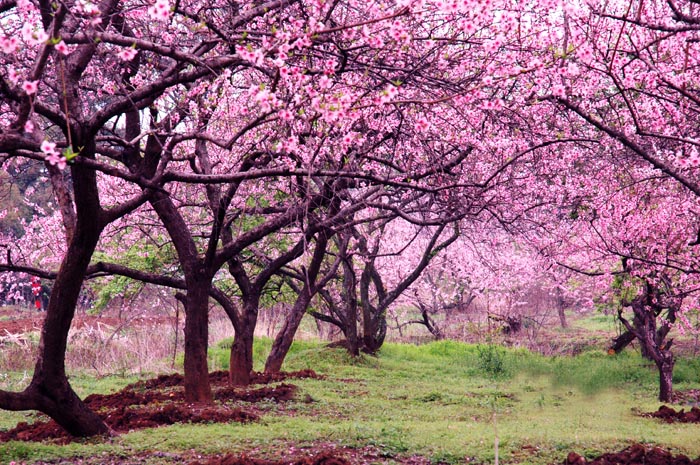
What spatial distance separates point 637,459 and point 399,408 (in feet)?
16.6

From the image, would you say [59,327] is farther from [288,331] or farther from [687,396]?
[687,396]

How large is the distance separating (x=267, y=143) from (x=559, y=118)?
4.73 metres

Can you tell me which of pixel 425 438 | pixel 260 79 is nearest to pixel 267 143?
pixel 260 79

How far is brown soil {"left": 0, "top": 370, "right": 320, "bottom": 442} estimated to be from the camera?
7.89 meters

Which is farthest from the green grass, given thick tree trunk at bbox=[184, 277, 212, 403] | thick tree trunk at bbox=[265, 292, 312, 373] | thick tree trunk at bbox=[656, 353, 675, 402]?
thick tree trunk at bbox=[184, 277, 212, 403]

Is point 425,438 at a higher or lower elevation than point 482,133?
lower

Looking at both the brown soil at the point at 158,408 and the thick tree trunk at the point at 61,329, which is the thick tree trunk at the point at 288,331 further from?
the thick tree trunk at the point at 61,329

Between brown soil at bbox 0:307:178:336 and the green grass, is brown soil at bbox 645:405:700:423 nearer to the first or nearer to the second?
the green grass

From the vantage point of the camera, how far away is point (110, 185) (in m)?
12.0

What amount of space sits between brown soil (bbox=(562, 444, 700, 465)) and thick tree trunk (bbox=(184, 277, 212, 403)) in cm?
490

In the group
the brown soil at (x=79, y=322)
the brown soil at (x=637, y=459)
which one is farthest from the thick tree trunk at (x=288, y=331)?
the brown soil at (x=637, y=459)

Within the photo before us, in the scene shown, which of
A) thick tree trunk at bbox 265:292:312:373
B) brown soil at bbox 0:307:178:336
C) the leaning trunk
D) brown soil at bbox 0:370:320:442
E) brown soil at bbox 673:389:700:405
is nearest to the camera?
the leaning trunk

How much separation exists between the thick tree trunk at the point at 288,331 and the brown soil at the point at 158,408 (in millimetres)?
608

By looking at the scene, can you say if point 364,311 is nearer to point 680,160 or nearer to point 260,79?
point 260,79
